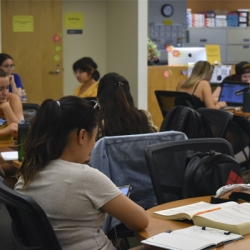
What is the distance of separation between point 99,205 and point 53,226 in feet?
0.59

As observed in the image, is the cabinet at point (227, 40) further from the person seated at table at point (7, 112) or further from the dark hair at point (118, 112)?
the dark hair at point (118, 112)

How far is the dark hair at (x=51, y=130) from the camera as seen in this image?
1.94 m

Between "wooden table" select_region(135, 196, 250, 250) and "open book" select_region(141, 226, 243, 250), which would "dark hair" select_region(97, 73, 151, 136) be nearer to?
"wooden table" select_region(135, 196, 250, 250)

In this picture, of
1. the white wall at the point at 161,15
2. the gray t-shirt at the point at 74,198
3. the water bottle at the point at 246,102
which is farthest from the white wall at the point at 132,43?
the gray t-shirt at the point at 74,198

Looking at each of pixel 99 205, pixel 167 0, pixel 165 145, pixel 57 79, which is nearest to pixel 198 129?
pixel 165 145

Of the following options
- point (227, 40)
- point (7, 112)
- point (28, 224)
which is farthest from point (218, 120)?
point (227, 40)

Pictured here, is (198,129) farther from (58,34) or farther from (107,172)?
(58,34)

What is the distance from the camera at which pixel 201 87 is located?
5.87m

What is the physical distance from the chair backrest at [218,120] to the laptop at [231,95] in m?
1.92

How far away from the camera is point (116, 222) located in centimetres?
259

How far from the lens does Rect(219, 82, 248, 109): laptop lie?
19.6 feet

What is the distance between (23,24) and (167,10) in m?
3.04

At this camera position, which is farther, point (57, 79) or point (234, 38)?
point (234, 38)

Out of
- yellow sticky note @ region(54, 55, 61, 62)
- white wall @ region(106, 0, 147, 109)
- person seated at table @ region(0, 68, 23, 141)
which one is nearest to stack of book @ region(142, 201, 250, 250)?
person seated at table @ region(0, 68, 23, 141)
